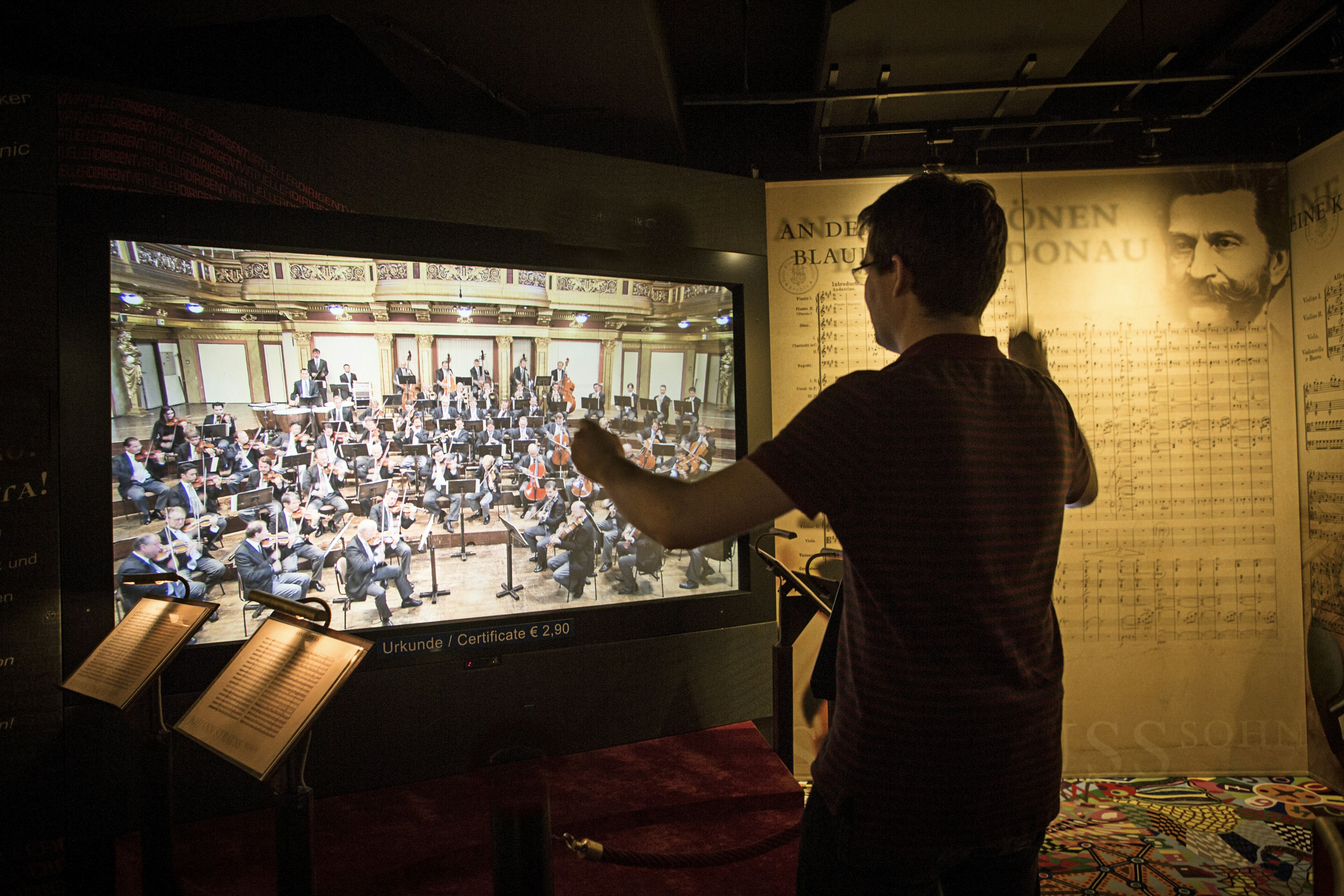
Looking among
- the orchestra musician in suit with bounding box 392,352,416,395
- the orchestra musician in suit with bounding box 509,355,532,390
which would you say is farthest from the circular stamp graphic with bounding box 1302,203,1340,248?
the orchestra musician in suit with bounding box 392,352,416,395

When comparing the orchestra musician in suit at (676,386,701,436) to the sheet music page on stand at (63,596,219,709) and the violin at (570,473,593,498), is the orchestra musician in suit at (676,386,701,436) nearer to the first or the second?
the violin at (570,473,593,498)

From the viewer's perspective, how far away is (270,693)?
169 cm

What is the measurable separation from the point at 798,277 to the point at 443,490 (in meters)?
2.09

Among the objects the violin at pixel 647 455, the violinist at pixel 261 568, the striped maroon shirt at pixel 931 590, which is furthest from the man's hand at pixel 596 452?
the violin at pixel 647 455

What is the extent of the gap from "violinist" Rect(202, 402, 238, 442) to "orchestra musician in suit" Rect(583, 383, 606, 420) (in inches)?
54.2

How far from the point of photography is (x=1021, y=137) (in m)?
4.04

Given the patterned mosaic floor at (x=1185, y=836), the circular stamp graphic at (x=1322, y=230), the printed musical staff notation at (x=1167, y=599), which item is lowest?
the patterned mosaic floor at (x=1185, y=836)

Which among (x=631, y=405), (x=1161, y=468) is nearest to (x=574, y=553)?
(x=631, y=405)

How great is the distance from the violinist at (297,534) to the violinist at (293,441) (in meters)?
0.16

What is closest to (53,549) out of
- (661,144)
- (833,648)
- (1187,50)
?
(833,648)

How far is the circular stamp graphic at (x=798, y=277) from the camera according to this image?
12.4 feet

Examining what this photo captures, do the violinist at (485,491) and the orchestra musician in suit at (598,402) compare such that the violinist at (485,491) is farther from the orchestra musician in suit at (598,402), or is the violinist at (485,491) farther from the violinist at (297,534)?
the violinist at (297,534)

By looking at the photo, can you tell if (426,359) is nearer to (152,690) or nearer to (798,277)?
(152,690)

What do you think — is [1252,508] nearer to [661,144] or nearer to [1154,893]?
[1154,893]
